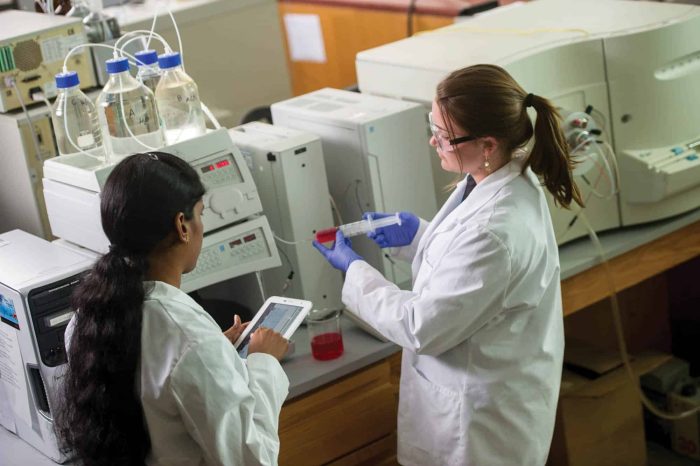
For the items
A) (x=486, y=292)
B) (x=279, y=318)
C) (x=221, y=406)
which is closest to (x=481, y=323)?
(x=486, y=292)

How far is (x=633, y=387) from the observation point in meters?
2.78

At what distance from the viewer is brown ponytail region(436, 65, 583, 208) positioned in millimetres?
1794

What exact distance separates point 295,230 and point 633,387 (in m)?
1.13

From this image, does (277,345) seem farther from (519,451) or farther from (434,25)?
(434,25)

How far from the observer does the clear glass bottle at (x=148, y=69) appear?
216 centimetres

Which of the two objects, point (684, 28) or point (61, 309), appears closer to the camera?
point (61, 309)

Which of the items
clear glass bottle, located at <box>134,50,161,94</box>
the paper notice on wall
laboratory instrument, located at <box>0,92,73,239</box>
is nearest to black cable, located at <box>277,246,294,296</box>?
clear glass bottle, located at <box>134,50,161,94</box>

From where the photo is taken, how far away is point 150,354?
146 cm

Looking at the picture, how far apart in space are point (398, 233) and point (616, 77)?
0.76 metres

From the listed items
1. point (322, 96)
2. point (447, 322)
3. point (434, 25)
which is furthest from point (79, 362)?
point (434, 25)

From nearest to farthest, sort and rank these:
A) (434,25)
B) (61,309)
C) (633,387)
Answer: (61,309) → (633,387) → (434,25)

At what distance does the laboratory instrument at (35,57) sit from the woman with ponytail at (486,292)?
0.93 metres

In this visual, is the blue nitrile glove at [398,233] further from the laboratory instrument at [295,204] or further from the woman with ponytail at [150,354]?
the woman with ponytail at [150,354]

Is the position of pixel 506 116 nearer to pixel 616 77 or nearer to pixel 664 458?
pixel 616 77
